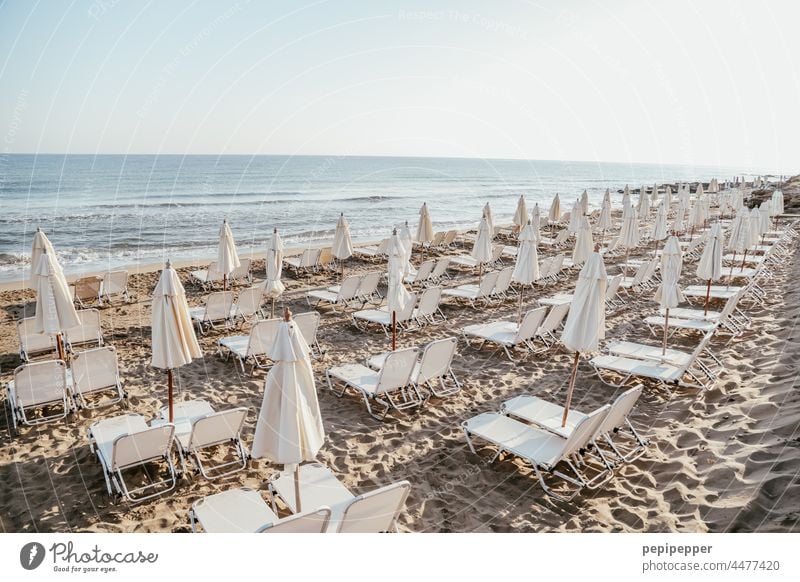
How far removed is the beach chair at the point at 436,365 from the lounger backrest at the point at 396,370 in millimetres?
116

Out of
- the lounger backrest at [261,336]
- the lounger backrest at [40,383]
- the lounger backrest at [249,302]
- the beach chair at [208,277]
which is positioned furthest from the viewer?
the beach chair at [208,277]

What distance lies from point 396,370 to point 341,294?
4457mm

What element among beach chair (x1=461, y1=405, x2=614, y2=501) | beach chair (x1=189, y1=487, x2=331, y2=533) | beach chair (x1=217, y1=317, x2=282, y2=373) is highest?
beach chair (x1=217, y1=317, x2=282, y2=373)

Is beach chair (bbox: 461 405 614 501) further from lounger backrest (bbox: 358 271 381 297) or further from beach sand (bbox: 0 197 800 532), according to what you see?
lounger backrest (bbox: 358 271 381 297)

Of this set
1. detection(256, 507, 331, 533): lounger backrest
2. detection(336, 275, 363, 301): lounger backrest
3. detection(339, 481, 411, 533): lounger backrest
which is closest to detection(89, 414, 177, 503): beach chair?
detection(256, 507, 331, 533): lounger backrest

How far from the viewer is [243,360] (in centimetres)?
725

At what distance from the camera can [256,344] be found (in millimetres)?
7195

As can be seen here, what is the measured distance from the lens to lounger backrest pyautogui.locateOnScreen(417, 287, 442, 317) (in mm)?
8957

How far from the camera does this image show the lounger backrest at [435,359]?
606cm

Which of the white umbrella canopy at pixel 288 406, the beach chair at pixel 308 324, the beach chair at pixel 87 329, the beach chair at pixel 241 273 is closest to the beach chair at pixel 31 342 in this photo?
the beach chair at pixel 87 329

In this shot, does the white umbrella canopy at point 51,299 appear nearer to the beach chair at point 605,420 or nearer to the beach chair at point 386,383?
the beach chair at point 386,383

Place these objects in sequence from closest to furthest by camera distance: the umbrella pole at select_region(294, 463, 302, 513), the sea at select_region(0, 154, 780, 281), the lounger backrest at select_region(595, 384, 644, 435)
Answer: the umbrella pole at select_region(294, 463, 302, 513) → the lounger backrest at select_region(595, 384, 644, 435) → the sea at select_region(0, 154, 780, 281)

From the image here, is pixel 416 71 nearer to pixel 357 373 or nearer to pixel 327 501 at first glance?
pixel 357 373
